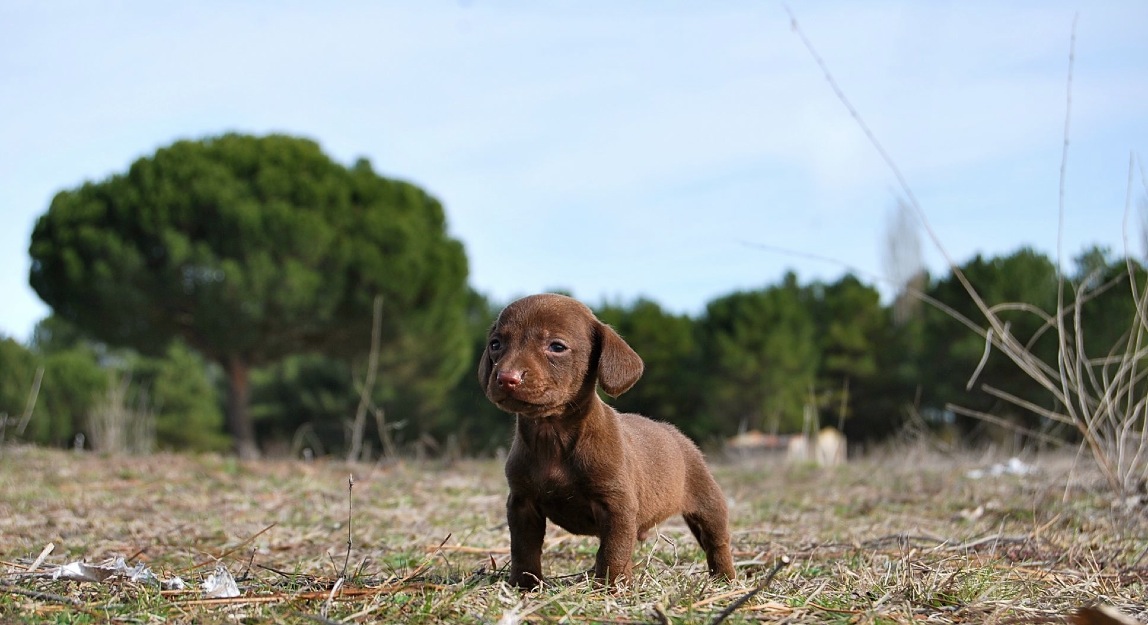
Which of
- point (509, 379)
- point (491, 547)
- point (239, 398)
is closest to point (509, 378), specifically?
point (509, 379)

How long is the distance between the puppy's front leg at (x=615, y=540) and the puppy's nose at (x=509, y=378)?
614 millimetres

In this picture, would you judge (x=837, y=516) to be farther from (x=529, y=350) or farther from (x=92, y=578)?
(x=92, y=578)

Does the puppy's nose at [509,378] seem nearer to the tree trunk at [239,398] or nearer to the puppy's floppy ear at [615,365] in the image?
the puppy's floppy ear at [615,365]

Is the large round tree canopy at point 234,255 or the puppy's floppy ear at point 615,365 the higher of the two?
the large round tree canopy at point 234,255

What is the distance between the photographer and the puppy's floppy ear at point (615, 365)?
3670 millimetres

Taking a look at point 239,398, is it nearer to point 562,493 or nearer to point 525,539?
point 525,539

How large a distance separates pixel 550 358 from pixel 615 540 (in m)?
0.70

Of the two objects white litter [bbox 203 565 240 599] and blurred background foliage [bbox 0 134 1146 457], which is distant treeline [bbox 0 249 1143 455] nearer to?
blurred background foliage [bbox 0 134 1146 457]

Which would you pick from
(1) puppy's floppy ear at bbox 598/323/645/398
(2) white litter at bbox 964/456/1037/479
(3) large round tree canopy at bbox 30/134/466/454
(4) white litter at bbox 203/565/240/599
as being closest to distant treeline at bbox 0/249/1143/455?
(3) large round tree canopy at bbox 30/134/466/454

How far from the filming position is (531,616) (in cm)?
311

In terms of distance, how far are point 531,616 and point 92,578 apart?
1713 mm

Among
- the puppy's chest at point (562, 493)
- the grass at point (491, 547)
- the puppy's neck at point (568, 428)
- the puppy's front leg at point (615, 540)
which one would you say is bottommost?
the grass at point (491, 547)

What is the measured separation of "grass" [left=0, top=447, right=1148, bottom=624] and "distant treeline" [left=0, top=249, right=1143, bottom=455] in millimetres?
17054

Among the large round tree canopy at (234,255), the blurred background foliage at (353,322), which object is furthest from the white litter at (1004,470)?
the large round tree canopy at (234,255)
